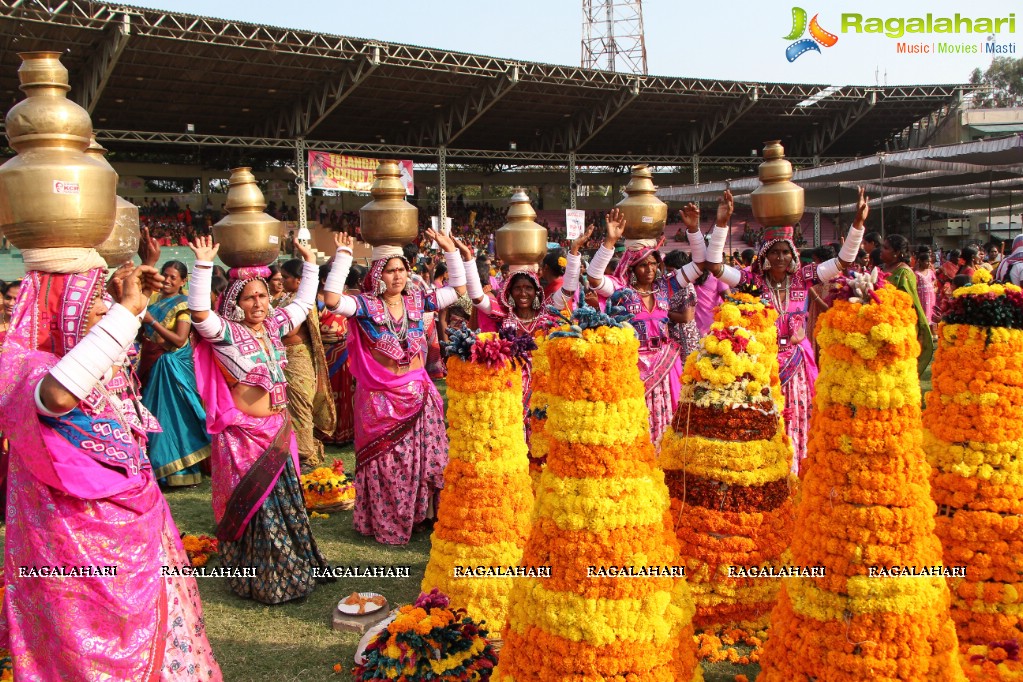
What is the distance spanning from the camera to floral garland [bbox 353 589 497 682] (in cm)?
325

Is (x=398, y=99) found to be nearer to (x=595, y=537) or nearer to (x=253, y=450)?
(x=253, y=450)

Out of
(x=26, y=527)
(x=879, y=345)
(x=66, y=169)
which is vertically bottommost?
(x=26, y=527)

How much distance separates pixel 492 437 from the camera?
3797mm

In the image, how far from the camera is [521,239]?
5.50 m

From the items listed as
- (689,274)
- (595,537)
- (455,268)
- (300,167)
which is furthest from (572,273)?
(300,167)

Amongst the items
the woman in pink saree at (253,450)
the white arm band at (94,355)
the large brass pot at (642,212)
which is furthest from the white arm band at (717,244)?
the white arm band at (94,355)

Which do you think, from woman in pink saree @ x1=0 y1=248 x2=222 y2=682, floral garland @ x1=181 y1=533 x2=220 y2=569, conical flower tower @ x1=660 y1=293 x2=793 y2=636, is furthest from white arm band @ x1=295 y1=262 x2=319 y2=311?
conical flower tower @ x1=660 y1=293 x2=793 y2=636

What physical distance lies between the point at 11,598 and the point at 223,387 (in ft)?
5.00

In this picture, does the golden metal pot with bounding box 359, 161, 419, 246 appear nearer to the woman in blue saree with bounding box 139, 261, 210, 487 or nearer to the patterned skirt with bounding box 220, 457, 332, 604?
the patterned skirt with bounding box 220, 457, 332, 604

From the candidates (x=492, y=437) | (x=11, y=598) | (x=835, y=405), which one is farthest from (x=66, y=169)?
(x=835, y=405)

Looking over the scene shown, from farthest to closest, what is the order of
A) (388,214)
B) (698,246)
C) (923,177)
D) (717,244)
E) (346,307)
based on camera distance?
(923,177) < (698,246) < (717,244) < (388,214) < (346,307)

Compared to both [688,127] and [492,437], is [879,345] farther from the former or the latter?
[688,127]

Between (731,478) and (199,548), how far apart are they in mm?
3243

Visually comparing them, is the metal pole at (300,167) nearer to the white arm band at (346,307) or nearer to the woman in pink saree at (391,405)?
the woman in pink saree at (391,405)
